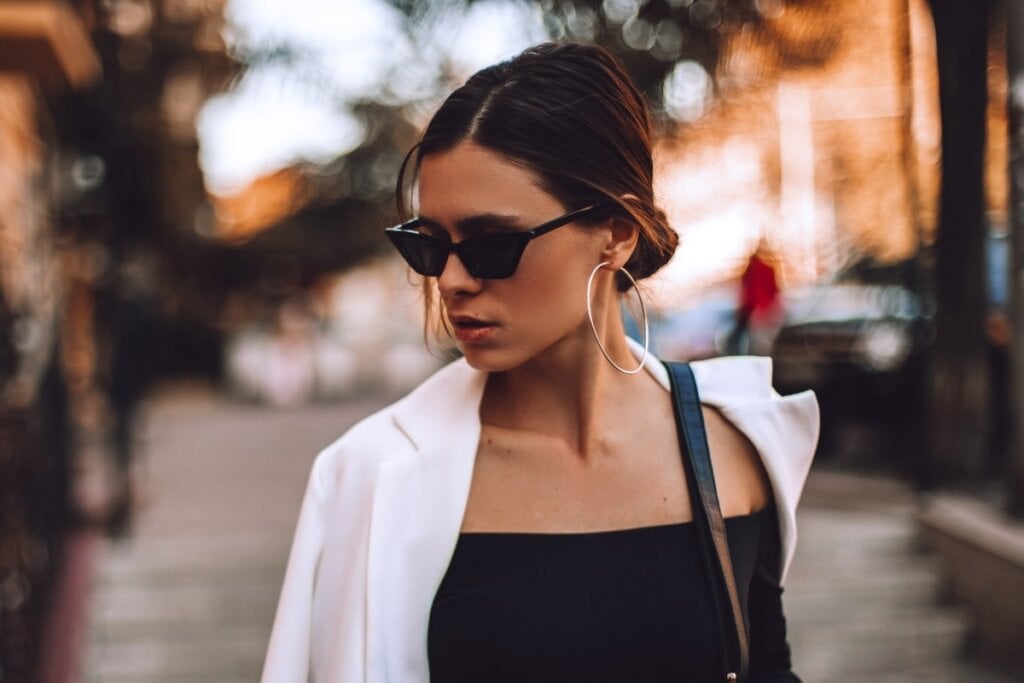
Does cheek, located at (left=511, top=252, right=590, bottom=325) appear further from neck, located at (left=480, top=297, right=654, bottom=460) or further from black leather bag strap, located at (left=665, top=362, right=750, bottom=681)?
black leather bag strap, located at (left=665, top=362, right=750, bottom=681)

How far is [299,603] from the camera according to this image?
185cm

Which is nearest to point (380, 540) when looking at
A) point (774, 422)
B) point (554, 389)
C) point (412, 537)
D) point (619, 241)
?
point (412, 537)

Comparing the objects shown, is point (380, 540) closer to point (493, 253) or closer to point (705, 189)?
point (493, 253)

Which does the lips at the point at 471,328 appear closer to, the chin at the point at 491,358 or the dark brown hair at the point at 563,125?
the chin at the point at 491,358

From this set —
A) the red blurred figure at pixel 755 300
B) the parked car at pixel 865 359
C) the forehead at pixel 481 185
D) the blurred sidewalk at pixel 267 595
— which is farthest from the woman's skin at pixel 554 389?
the parked car at pixel 865 359

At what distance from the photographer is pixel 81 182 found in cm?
1020

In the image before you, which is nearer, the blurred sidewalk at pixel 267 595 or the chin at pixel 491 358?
the chin at pixel 491 358

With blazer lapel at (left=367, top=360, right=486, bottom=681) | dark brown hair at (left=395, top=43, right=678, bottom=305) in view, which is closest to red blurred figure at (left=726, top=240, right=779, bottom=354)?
dark brown hair at (left=395, top=43, right=678, bottom=305)

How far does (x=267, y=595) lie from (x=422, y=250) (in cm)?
550

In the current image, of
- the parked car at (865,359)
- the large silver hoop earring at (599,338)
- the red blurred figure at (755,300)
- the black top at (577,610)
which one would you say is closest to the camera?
the black top at (577,610)

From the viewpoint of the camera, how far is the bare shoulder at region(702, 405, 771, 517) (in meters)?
1.99

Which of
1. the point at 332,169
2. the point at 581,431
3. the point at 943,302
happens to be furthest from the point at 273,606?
the point at 332,169

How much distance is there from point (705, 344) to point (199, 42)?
27.0ft

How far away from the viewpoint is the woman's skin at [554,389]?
5.82 feet
